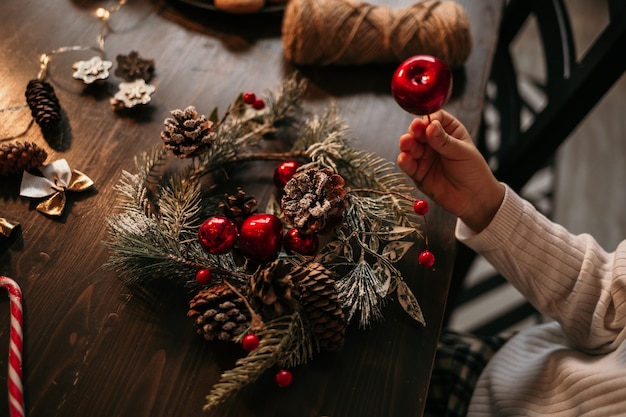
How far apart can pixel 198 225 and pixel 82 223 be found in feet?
0.48

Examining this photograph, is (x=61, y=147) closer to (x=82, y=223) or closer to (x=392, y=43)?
(x=82, y=223)

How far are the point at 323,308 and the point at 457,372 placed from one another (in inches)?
15.5

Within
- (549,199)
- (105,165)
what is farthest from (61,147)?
(549,199)

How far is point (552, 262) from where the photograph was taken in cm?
71

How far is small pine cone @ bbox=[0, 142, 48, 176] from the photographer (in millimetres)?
689

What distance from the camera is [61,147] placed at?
749 mm

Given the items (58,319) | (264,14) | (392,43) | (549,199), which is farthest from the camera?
(549,199)

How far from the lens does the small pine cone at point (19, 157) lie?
0.69 m

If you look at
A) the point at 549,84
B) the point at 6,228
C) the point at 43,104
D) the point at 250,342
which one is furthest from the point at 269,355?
the point at 549,84

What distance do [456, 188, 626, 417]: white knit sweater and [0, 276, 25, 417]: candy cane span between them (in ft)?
1.72

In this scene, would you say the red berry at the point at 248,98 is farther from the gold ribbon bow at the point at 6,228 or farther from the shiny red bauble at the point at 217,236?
the gold ribbon bow at the point at 6,228

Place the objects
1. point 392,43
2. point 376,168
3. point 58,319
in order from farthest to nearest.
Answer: point 392,43 < point 376,168 < point 58,319

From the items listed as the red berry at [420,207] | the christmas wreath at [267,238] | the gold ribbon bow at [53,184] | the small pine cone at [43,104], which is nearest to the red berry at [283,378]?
the christmas wreath at [267,238]

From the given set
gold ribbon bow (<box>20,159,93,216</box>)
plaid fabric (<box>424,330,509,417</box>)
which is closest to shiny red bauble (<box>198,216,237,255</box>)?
gold ribbon bow (<box>20,159,93,216</box>)
